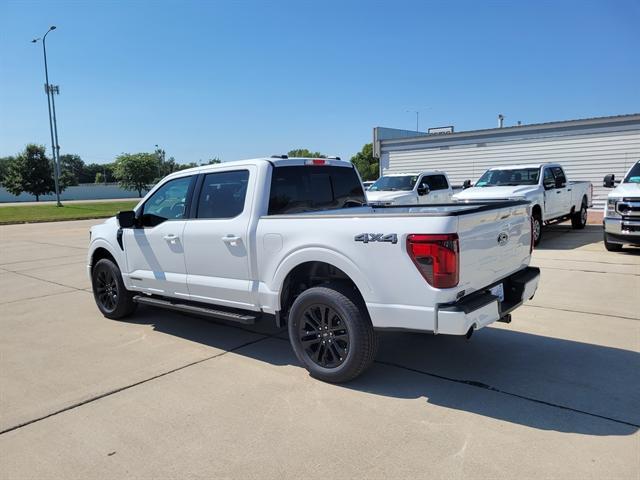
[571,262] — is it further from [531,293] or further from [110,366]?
[110,366]

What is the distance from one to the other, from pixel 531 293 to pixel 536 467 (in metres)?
2.01

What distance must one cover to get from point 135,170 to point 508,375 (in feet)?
263

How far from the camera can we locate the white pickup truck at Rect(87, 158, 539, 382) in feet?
11.9

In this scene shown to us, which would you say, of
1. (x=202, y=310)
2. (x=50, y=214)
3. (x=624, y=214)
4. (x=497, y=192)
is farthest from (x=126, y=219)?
(x=50, y=214)

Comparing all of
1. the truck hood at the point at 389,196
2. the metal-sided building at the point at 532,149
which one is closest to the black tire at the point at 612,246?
the truck hood at the point at 389,196

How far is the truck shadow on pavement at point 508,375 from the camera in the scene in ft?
11.7

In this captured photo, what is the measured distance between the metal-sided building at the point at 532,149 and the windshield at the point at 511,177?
29.5 feet

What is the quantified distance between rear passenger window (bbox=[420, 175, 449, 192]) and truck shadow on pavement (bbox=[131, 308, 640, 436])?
34.7 ft

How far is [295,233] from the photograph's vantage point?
14.1ft

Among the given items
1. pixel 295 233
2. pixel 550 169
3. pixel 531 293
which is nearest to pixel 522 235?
pixel 531 293

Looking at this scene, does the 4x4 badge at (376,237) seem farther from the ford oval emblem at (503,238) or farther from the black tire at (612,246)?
the black tire at (612,246)

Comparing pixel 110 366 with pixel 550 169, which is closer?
pixel 110 366

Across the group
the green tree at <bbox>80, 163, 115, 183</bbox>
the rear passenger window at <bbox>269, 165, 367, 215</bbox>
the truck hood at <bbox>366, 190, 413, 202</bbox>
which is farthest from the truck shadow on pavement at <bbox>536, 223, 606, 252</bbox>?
the green tree at <bbox>80, 163, 115, 183</bbox>

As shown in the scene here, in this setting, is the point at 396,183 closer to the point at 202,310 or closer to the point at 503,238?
the point at 202,310
